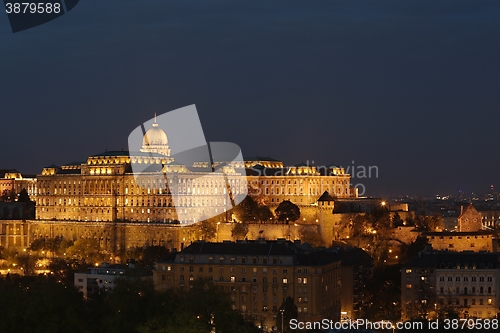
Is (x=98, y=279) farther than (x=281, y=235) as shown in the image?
No

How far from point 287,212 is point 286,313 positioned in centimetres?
3721

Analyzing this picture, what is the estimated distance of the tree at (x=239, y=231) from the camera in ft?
333

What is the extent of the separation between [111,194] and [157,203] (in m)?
5.46

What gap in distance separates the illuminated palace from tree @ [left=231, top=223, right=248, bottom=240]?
6984mm

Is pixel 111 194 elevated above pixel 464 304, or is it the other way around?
pixel 111 194

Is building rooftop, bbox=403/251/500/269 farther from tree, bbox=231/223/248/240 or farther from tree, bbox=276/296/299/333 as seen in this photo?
tree, bbox=231/223/248/240

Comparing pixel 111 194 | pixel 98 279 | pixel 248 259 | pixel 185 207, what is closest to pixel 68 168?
pixel 111 194

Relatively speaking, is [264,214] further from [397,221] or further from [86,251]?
[86,251]

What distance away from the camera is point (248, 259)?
73562mm

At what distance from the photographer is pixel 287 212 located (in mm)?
104188

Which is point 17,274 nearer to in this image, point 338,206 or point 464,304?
point 338,206

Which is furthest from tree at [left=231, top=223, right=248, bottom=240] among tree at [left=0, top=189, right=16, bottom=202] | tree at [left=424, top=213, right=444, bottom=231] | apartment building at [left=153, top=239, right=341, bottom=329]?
tree at [left=0, top=189, right=16, bottom=202]

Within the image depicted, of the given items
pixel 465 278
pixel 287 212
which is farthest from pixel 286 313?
pixel 287 212

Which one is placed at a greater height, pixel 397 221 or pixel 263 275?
pixel 397 221
